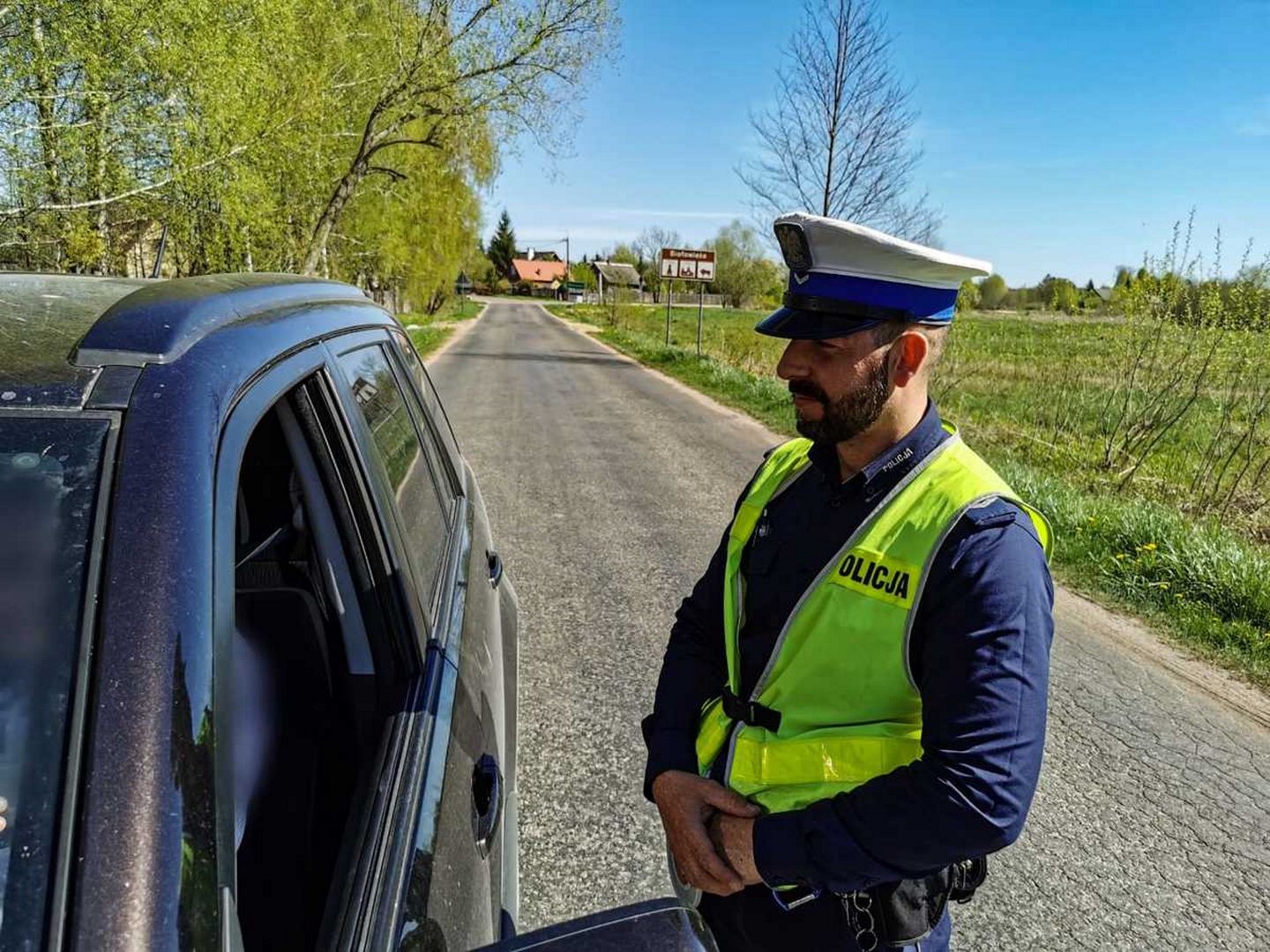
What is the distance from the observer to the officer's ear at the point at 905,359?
1.47 m

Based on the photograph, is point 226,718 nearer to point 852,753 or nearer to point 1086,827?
point 852,753

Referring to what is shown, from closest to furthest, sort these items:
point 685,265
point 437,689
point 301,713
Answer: point 437,689 → point 301,713 → point 685,265

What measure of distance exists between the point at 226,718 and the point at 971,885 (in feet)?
4.25

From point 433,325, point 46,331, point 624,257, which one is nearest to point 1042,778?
point 46,331

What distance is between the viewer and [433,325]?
37125 millimetres

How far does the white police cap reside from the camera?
58.1 inches

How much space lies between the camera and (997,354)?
13.2 meters

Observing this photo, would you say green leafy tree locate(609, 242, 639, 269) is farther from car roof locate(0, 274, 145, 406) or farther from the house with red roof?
car roof locate(0, 274, 145, 406)

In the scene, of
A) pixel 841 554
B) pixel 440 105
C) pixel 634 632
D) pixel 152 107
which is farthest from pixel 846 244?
pixel 440 105

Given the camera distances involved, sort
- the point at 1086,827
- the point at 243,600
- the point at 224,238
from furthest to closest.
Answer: the point at 224,238 → the point at 1086,827 → the point at 243,600

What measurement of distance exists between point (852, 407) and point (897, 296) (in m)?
0.22

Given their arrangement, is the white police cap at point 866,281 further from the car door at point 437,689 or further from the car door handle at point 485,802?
the car door handle at point 485,802

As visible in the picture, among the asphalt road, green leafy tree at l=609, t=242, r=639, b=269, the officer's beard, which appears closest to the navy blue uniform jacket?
the officer's beard

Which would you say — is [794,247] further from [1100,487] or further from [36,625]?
[1100,487]
